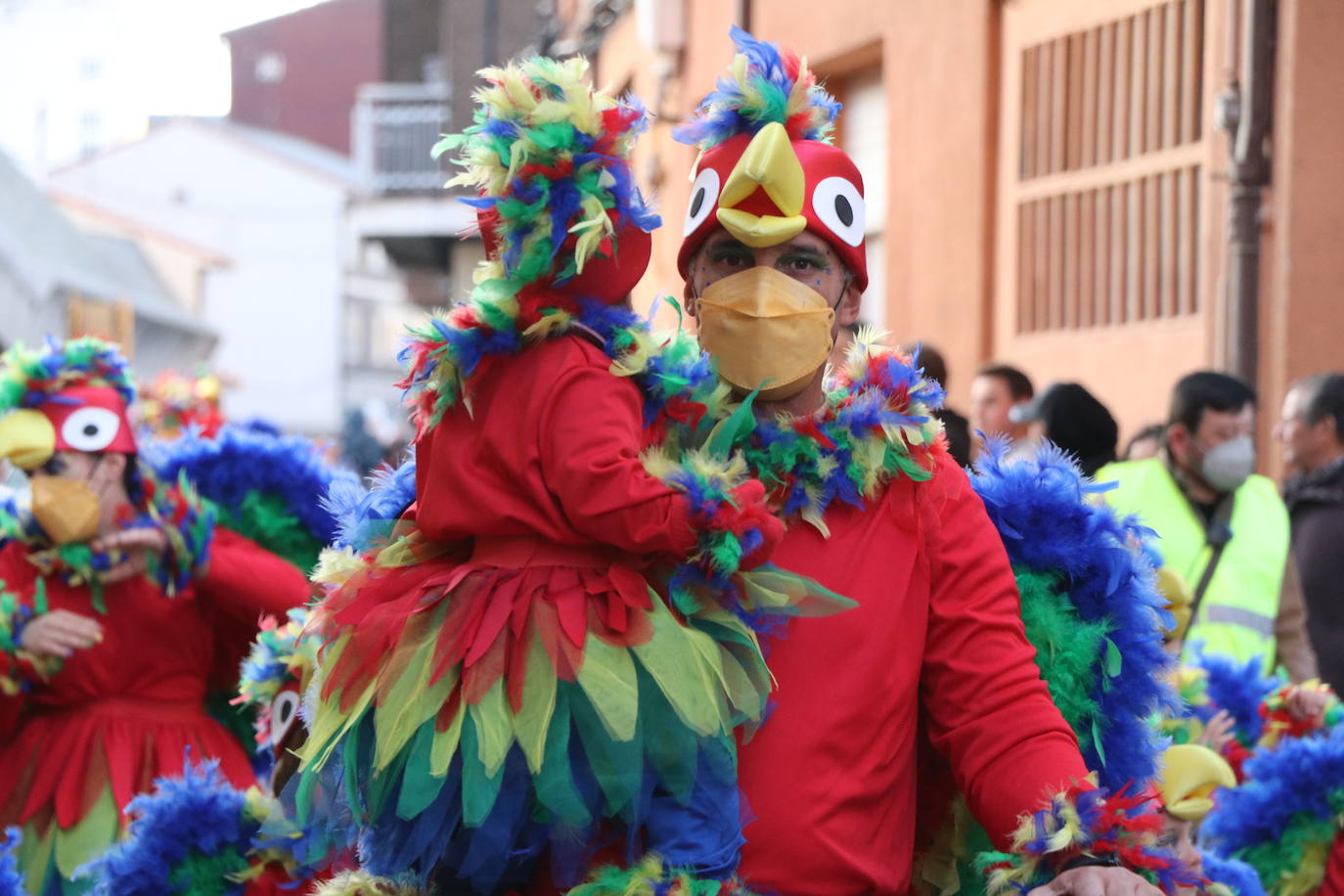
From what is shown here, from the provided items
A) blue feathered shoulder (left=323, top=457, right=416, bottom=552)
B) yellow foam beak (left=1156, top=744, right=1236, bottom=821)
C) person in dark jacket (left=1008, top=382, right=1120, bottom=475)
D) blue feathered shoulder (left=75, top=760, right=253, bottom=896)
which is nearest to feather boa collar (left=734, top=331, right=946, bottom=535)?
blue feathered shoulder (left=323, top=457, right=416, bottom=552)

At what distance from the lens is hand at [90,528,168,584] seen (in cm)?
424

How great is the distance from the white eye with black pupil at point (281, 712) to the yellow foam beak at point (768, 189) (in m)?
1.60

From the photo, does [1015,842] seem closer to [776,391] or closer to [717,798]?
[717,798]

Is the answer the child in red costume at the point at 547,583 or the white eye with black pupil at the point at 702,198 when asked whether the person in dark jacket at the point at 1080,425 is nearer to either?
the white eye with black pupil at the point at 702,198

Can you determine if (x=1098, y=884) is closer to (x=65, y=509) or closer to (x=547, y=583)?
(x=547, y=583)

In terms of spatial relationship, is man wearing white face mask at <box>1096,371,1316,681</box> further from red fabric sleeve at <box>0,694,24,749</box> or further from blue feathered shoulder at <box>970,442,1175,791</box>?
red fabric sleeve at <box>0,694,24,749</box>

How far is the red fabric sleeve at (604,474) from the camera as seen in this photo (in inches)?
84.7

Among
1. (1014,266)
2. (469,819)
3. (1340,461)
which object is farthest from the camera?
(1014,266)

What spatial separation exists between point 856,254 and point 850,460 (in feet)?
1.11

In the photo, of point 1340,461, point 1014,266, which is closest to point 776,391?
point 1340,461

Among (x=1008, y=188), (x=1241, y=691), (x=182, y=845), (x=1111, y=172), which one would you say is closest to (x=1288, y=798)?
(x=1241, y=691)

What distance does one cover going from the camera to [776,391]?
2.48m

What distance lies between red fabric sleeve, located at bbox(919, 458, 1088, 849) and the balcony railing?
25881 millimetres

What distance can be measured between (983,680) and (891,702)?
0.12 m
